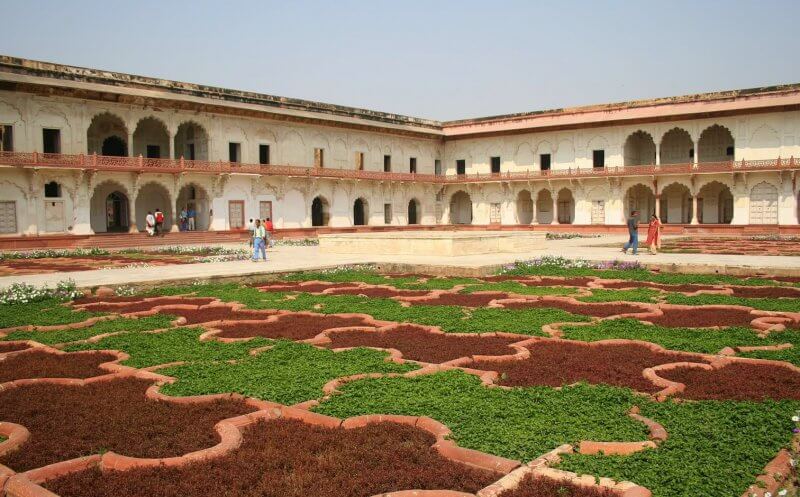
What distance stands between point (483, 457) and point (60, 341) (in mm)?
4553

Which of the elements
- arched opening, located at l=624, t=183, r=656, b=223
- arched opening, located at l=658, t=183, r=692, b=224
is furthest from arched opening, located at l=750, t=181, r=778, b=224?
arched opening, located at l=624, t=183, r=656, b=223

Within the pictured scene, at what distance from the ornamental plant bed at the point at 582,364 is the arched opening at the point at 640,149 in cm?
3306

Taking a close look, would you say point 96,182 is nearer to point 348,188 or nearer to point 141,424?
point 348,188

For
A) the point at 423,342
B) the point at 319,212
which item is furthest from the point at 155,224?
the point at 423,342

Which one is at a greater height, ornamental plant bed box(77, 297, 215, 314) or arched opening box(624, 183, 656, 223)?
arched opening box(624, 183, 656, 223)

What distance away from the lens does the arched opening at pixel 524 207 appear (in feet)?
131

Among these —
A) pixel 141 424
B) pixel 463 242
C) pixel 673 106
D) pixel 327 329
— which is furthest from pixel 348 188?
pixel 141 424

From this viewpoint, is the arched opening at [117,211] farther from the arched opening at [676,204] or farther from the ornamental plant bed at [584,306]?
the ornamental plant bed at [584,306]

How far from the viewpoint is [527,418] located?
12.0 feet

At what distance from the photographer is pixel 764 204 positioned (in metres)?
31.8

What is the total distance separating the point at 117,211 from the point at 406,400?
32640 mm

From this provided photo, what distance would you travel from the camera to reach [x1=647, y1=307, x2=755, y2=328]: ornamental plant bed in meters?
6.57

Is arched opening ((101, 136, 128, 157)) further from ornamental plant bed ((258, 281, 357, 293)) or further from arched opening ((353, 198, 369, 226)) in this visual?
ornamental plant bed ((258, 281, 357, 293))

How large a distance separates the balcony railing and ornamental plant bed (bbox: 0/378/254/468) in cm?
2328
